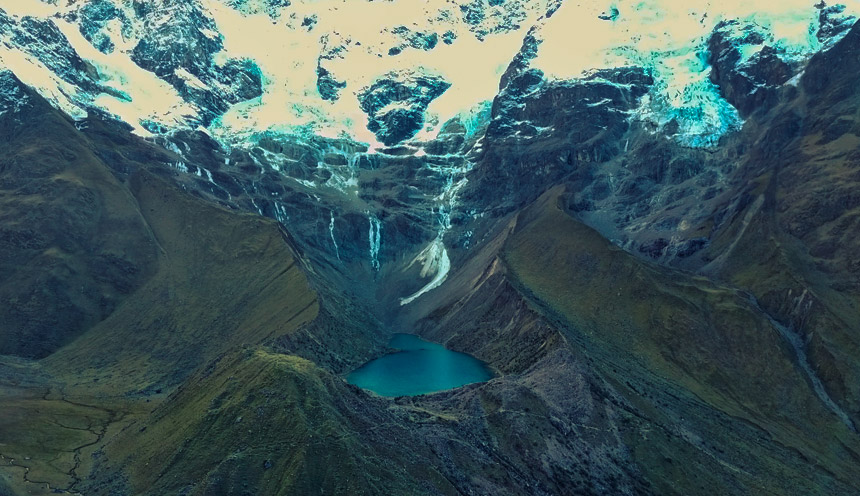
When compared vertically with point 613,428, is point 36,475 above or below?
above

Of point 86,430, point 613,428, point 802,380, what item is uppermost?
point 86,430

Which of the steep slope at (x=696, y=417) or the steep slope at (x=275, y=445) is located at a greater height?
the steep slope at (x=275, y=445)

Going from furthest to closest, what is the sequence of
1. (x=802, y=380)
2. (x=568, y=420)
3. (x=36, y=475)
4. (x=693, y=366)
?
(x=693, y=366) < (x=802, y=380) < (x=568, y=420) < (x=36, y=475)

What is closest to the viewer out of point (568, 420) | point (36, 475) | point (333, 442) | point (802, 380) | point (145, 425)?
point (333, 442)

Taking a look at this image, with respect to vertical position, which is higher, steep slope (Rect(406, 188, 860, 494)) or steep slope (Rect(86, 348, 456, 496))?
steep slope (Rect(86, 348, 456, 496))

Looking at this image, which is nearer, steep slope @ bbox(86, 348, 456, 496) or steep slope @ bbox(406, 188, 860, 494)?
steep slope @ bbox(86, 348, 456, 496)

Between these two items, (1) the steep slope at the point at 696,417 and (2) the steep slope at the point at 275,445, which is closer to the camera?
(2) the steep slope at the point at 275,445

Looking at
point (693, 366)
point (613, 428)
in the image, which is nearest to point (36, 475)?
point (613, 428)

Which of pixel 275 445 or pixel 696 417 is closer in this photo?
pixel 275 445

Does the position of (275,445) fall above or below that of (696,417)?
above

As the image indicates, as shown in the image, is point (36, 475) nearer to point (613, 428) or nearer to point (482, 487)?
point (482, 487)

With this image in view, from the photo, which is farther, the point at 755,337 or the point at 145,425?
the point at 755,337
